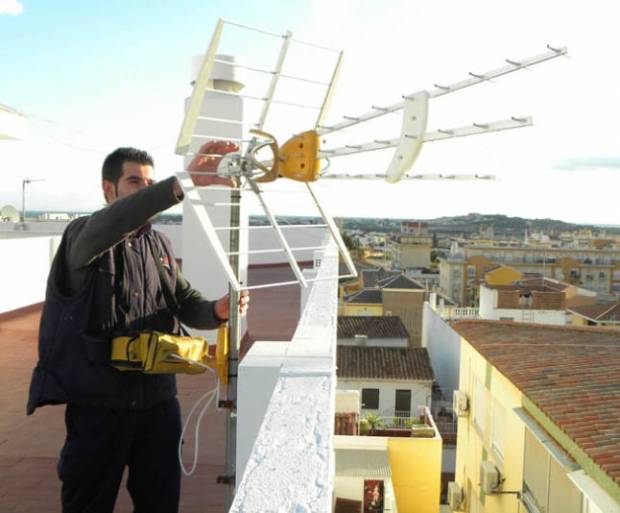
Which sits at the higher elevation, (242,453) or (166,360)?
(166,360)

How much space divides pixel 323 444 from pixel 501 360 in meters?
5.13

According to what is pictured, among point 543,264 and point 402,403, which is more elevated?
point 543,264

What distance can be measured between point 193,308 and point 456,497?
6.91 metres

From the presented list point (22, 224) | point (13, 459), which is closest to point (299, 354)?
point (13, 459)

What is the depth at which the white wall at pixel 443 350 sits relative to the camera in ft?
55.5

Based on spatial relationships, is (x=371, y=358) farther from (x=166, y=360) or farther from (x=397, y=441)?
(x=166, y=360)

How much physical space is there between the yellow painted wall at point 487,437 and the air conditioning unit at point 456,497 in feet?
0.29

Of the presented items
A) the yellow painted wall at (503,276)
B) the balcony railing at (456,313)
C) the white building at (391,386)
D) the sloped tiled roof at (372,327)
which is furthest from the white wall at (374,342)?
the yellow painted wall at (503,276)

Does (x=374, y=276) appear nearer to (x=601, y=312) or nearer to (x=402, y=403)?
(x=601, y=312)

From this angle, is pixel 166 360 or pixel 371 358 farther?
pixel 371 358

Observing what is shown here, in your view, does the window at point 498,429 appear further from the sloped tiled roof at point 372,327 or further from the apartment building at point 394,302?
the apartment building at point 394,302

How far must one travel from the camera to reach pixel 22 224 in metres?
12.9

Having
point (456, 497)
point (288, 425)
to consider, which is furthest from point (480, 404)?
point (288, 425)

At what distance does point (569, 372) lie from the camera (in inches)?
206
